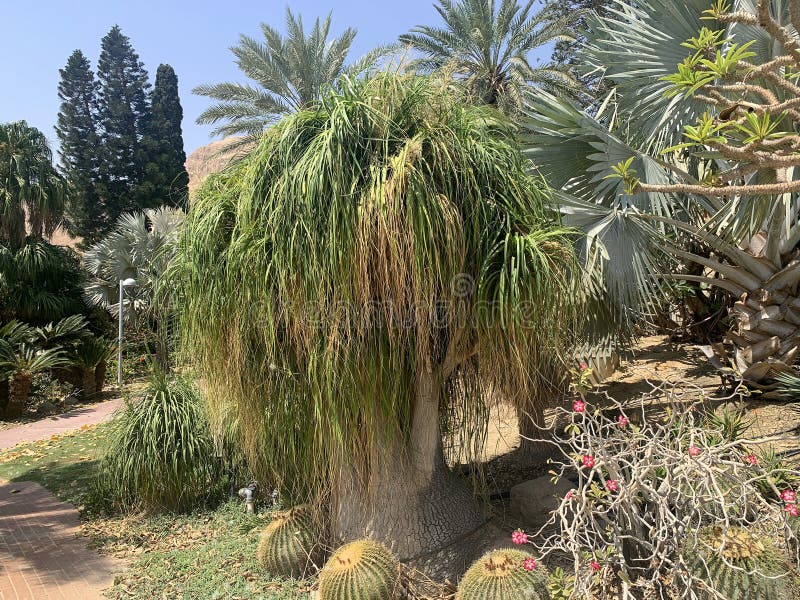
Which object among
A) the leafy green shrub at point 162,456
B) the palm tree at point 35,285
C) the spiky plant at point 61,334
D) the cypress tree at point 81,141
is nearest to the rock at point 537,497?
the leafy green shrub at point 162,456

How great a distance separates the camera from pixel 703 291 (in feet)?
32.2

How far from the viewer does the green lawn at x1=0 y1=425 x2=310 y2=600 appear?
458 cm

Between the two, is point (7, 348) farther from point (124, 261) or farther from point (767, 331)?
point (767, 331)

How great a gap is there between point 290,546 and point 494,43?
12.9 metres

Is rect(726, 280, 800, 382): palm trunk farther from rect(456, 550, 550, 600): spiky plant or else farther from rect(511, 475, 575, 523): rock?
rect(456, 550, 550, 600): spiky plant

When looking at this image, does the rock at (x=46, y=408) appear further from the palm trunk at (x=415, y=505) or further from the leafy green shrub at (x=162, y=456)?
the palm trunk at (x=415, y=505)

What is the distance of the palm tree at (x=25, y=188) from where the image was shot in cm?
1639

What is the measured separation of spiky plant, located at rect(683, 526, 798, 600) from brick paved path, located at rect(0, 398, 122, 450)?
8956 millimetres

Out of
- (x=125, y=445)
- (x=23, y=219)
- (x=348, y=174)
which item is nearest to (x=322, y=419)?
(x=348, y=174)

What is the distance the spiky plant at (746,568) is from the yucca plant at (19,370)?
12.6 m

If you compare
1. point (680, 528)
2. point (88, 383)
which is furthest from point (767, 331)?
point (88, 383)

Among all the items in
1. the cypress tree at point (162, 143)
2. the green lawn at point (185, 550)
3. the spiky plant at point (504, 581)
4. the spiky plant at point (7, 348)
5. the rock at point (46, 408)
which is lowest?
the green lawn at point (185, 550)

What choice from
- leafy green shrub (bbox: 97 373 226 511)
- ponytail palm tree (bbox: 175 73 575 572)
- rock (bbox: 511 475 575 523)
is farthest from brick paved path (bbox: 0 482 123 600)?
rock (bbox: 511 475 575 523)

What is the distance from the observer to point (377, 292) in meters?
3.94
